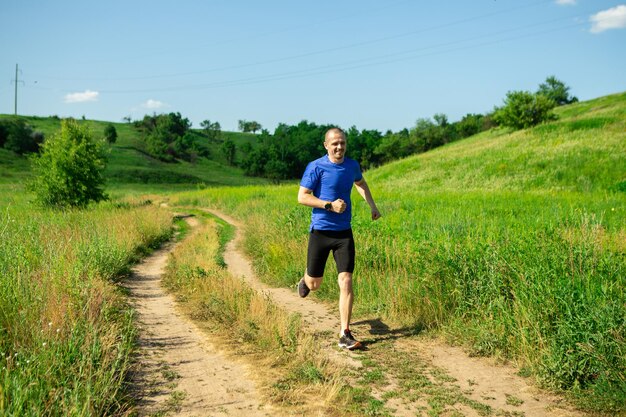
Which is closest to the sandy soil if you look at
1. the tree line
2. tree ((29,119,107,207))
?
tree ((29,119,107,207))

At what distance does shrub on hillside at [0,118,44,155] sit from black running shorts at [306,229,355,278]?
3148 inches

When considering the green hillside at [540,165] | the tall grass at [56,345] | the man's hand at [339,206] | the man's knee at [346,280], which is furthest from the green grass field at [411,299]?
the green hillside at [540,165]

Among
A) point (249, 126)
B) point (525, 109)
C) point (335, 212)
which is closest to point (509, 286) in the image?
point (335, 212)

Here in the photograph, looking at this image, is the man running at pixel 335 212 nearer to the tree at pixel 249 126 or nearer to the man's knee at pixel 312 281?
the man's knee at pixel 312 281

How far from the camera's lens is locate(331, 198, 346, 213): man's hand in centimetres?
583

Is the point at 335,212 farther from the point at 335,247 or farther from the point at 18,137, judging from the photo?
the point at 18,137

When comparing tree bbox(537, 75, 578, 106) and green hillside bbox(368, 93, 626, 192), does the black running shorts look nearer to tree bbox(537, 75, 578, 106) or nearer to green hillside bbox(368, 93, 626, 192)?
green hillside bbox(368, 93, 626, 192)

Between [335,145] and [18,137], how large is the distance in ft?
274

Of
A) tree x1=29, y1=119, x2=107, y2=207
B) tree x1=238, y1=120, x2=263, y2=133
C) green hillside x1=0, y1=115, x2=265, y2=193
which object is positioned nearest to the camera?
tree x1=29, y1=119, x2=107, y2=207

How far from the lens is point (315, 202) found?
6148 mm

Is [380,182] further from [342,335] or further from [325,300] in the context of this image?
[342,335]

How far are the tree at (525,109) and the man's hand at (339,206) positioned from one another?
4482cm

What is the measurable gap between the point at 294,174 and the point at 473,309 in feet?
349

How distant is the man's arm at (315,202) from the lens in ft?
19.2
